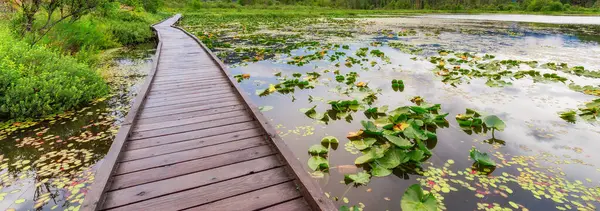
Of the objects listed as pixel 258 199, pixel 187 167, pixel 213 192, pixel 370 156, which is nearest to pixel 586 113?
pixel 370 156

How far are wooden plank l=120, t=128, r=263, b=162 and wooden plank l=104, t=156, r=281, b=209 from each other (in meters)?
0.60

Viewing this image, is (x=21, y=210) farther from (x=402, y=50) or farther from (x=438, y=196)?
(x=402, y=50)

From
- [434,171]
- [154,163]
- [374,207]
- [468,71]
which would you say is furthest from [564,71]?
[154,163]

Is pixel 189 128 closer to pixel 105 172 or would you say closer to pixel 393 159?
pixel 105 172

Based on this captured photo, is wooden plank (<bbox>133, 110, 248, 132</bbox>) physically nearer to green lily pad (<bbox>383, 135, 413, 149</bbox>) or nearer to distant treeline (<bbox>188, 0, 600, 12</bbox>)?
green lily pad (<bbox>383, 135, 413, 149</bbox>)

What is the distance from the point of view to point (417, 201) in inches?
103

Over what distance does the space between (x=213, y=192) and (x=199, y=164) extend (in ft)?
1.79

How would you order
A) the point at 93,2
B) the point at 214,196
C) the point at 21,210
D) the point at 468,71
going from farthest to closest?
1. the point at 93,2
2. the point at 468,71
3. the point at 21,210
4. the point at 214,196

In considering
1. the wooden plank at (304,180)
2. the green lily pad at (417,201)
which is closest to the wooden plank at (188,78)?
the wooden plank at (304,180)

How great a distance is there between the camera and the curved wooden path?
234cm

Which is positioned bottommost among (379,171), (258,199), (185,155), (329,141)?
(379,171)

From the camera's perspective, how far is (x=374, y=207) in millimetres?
2734

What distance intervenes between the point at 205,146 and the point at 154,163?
1.82ft

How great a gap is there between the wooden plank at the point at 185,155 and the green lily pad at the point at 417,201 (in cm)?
160
